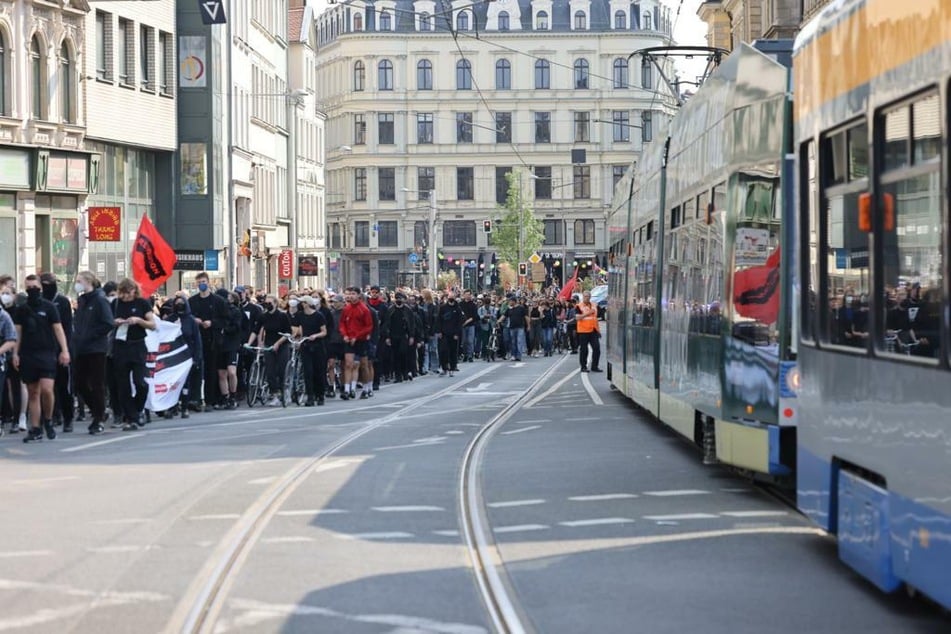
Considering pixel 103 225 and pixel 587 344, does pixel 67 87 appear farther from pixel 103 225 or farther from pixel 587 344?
pixel 587 344

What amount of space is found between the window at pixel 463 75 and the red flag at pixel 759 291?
113600 millimetres

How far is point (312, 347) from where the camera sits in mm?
28781

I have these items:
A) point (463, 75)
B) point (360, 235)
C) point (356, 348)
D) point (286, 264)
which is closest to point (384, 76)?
point (463, 75)

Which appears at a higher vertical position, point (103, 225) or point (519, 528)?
point (103, 225)

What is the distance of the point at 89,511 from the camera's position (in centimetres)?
1401

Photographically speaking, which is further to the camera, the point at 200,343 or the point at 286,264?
the point at 286,264

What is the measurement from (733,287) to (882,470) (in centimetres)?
539

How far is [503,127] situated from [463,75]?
4430 mm

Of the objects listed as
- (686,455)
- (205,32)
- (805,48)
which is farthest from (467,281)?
(805,48)

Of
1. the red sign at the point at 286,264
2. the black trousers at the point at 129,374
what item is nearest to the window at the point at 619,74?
the red sign at the point at 286,264

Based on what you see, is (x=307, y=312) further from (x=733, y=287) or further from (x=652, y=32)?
(x=652, y=32)

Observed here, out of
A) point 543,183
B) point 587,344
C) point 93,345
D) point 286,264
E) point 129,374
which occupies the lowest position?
point 587,344

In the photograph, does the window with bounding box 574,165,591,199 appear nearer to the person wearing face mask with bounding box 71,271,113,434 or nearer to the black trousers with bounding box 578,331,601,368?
the black trousers with bounding box 578,331,601,368

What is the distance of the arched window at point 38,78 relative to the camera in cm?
4100
